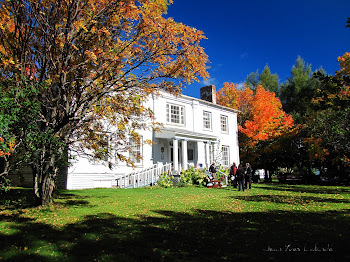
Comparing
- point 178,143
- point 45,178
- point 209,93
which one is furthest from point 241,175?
point 209,93

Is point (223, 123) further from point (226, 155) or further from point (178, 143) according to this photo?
point (178, 143)

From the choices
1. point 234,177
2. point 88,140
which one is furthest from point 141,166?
point 88,140

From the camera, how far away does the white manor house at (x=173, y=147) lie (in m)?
16.7

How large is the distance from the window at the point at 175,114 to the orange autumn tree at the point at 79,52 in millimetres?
12601

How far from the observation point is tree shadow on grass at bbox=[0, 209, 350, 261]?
4156 millimetres

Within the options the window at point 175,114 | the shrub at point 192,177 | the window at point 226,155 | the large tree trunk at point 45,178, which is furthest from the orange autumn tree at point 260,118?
the large tree trunk at point 45,178

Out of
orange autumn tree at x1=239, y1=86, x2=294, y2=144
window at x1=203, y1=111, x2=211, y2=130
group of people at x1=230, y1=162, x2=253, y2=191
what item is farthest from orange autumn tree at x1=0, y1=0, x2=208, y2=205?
orange autumn tree at x1=239, y1=86, x2=294, y2=144

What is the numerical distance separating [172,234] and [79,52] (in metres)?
7.11

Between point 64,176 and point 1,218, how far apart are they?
9.48 metres

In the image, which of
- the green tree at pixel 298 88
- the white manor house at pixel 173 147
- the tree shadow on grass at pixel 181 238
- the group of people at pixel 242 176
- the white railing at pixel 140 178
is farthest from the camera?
the green tree at pixel 298 88

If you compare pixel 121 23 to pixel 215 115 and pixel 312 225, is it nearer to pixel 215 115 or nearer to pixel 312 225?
pixel 312 225

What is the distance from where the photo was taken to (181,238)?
5.09 metres

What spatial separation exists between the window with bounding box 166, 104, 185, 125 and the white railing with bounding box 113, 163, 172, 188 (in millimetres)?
5478

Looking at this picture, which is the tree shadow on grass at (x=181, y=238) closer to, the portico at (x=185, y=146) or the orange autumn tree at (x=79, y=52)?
the orange autumn tree at (x=79, y=52)
